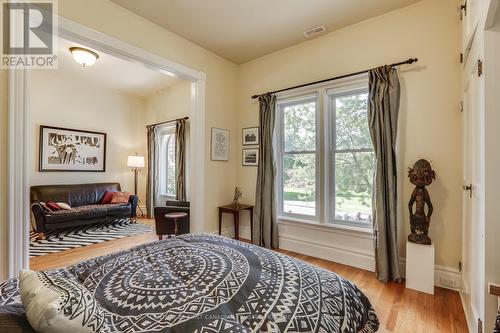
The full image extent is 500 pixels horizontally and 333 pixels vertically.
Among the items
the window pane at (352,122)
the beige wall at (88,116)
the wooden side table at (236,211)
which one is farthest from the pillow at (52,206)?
the window pane at (352,122)

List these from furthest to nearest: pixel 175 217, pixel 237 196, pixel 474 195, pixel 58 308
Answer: pixel 237 196, pixel 175 217, pixel 474 195, pixel 58 308

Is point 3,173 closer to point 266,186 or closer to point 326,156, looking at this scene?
point 266,186

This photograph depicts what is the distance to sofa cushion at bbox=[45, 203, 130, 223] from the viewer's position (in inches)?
158

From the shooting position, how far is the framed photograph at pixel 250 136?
12.5ft

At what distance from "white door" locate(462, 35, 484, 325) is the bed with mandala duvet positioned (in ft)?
2.70

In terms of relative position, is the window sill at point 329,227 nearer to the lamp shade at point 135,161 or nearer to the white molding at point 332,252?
the white molding at point 332,252

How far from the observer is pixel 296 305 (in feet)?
3.31

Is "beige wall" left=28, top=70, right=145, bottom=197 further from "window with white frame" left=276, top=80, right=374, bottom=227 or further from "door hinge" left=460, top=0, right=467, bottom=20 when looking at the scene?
"door hinge" left=460, top=0, right=467, bottom=20

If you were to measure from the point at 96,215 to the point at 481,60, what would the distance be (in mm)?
5505

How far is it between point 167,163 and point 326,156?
4.02 metres

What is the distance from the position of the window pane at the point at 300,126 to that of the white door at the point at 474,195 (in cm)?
160

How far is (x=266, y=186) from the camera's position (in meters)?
3.52

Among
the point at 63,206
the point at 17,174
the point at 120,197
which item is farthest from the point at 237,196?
the point at 63,206

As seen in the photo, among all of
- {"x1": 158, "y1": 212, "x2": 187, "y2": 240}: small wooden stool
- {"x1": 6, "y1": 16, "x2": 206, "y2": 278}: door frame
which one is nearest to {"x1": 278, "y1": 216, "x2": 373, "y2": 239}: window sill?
{"x1": 158, "y1": 212, "x2": 187, "y2": 240}: small wooden stool
